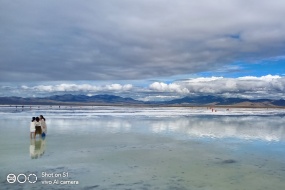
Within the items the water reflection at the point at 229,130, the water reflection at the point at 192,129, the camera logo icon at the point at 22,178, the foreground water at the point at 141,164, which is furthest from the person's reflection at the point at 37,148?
the water reflection at the point at 229,130

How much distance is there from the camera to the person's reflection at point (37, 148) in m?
15.3

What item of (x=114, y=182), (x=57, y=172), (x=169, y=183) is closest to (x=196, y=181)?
(x=169, y=183)

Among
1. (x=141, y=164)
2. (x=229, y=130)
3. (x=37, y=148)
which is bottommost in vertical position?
(x=141, y=164)

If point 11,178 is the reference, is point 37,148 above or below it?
above

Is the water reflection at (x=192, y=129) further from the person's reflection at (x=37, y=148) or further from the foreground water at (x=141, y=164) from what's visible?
the person's reflection at (x=37, y=148)

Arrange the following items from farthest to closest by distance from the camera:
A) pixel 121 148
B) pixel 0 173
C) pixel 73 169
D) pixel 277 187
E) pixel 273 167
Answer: pixel 121 148, pixel 273 167, pixel 73 169, pixel 0 173, pixel 277 187

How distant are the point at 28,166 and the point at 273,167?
35.5 ft

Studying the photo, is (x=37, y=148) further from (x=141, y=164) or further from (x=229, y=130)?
(x=229, y=130)

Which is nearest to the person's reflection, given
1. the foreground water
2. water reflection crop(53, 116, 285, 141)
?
the foreground water

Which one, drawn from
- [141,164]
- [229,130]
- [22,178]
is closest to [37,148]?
[22,178]

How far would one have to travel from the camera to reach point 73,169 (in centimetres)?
1259

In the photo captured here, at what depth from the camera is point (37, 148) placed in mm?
17172

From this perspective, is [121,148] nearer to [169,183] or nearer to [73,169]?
[73,169]

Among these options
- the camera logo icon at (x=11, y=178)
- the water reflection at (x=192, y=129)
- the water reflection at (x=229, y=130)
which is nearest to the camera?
the camera logo icon at (x=11, y=178)
